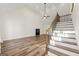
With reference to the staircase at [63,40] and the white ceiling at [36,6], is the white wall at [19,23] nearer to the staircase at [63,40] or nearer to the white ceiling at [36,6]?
the white ceiling at [36,6]

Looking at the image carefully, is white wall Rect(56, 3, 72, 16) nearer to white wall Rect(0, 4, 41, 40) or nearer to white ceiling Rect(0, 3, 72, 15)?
white ceiling Rect(0, 3, 72, 15)

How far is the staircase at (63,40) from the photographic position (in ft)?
5.59

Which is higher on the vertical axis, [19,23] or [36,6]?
[36,6]

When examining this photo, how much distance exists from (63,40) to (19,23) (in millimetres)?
702

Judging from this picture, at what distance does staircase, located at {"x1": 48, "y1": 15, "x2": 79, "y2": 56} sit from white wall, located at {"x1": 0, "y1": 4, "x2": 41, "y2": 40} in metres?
0.30

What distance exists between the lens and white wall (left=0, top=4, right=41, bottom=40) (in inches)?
66.7

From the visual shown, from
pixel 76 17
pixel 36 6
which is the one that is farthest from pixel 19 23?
pixel 76 17

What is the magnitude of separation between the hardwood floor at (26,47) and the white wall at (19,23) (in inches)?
3.2

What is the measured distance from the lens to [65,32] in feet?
5.76

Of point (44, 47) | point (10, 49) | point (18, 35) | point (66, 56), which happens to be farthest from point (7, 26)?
point (66, 56)

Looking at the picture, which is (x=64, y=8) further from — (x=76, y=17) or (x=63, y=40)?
(x=63, y=40)

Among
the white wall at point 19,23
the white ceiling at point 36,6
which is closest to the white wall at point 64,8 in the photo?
the white ceiling at point 36,6

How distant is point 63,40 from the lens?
5.70 feet

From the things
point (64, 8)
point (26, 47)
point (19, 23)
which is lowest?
point (26, 47)
